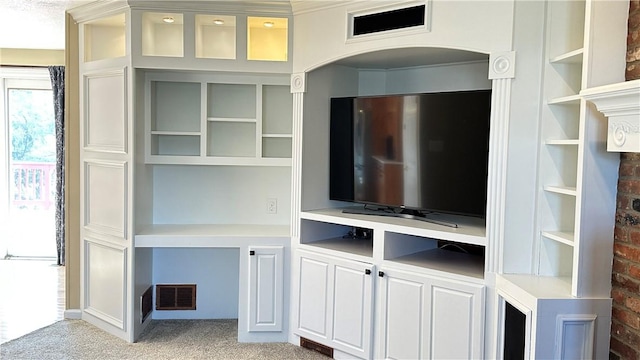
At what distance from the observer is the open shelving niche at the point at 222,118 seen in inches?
155

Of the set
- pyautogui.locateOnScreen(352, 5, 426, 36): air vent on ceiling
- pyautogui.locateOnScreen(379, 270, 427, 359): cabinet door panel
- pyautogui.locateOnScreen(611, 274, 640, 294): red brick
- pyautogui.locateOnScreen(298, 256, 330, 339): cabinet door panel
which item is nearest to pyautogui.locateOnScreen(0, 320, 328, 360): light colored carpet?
pyautogui.locateOnScreen(298, 256, 330, 339): cabinet door panel

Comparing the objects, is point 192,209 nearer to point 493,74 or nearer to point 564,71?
point 493,74

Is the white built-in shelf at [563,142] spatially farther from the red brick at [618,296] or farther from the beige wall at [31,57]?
the beige wall at [31,57]

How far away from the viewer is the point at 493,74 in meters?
2.62

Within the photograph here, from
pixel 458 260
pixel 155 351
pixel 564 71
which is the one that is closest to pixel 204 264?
pixel 155 351

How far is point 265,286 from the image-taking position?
361cm

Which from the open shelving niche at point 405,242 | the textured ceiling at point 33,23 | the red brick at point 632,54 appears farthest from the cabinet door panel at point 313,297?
the textured ceiling at point 33,23

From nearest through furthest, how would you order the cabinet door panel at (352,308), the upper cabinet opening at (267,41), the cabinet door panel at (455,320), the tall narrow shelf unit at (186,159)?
the cabinet door panel at (455,320) → the cabinet door panel at (352,308) → the tall narrow shelf unit at (186,159) → the upper cabinet opening at (267,41)

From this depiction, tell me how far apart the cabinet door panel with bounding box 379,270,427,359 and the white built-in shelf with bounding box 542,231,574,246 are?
72 centimetres

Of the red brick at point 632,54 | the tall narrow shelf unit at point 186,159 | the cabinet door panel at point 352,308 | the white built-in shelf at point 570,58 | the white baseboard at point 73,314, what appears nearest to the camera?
the red brick at point 632,54

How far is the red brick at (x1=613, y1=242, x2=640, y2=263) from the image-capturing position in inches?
82.5

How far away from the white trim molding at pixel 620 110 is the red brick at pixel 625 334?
2.57 ft

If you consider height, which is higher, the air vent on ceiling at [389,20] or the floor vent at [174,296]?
the air vent on ceiling at [389,20]

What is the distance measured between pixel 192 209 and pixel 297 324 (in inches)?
51.0
